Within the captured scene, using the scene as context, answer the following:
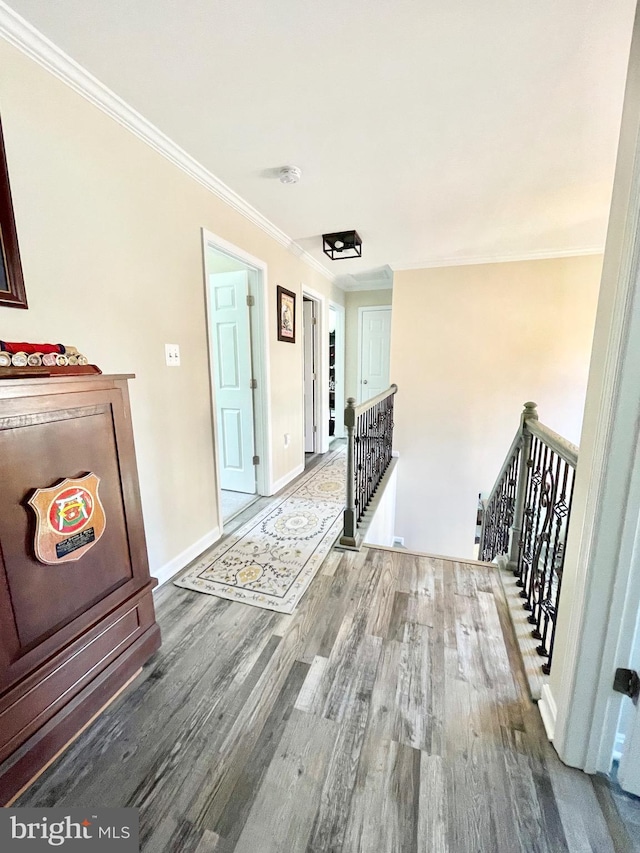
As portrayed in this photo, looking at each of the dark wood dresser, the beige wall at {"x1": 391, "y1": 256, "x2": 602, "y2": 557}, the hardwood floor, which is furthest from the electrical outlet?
the beige wall at {"x1": 391, "y1": 256, "x2": 602, "y2": 557}

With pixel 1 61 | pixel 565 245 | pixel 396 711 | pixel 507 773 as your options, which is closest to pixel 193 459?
pixel 396 711

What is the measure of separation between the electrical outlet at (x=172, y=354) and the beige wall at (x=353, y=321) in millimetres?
3749

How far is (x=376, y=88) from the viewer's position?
1.40 m

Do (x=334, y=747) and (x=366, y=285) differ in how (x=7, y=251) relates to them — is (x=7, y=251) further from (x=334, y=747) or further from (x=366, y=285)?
(x=366, y=285)

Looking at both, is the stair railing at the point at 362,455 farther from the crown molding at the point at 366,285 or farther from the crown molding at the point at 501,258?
the crown molding at the point at 366,285

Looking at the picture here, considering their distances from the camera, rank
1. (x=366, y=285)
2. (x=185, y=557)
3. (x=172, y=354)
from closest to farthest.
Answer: (x=172, y=354) < (x=185, y=557) < (x=366, y=285)

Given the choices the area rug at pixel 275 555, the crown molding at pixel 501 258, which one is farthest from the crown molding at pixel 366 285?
the area rug at pixel 275 555

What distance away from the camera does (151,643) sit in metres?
1.41

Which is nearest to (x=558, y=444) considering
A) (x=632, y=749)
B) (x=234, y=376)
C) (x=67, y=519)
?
(x=632, y=749)

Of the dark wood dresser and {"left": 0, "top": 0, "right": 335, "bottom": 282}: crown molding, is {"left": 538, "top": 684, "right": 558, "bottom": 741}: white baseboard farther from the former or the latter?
{"left": 0, "top": 0, "right": 335, "bottom": 282}: crown molding

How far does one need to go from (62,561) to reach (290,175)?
2231 mm

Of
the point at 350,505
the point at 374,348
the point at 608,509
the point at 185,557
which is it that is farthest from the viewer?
the point at 374,348

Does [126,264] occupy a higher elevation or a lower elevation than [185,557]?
higher

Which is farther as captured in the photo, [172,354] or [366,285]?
[366,285]
